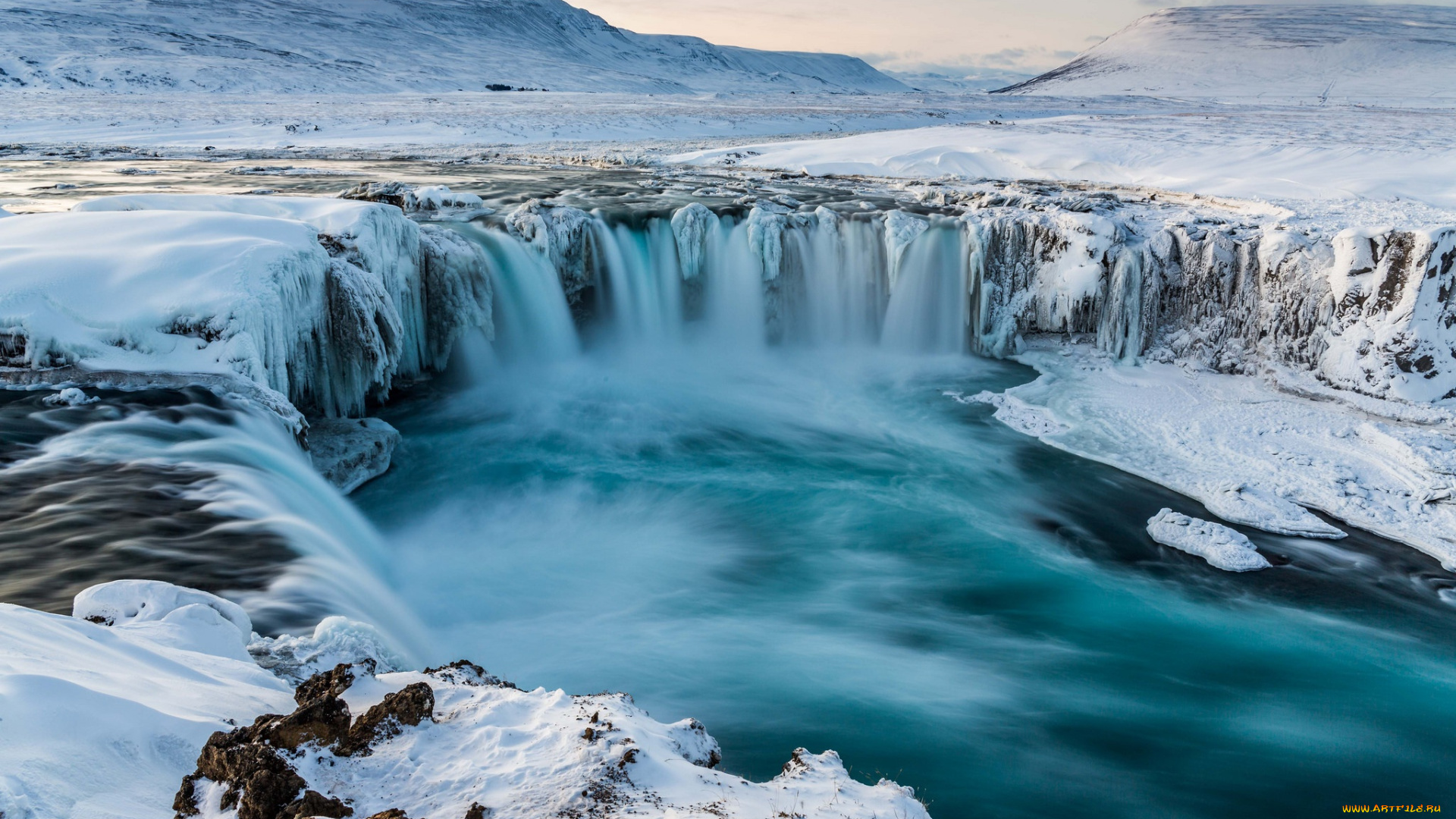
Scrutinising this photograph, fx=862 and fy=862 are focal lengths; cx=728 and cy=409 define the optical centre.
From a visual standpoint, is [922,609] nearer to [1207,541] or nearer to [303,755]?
[1207,541]

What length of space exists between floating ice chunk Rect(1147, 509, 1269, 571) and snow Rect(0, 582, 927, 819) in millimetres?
6154

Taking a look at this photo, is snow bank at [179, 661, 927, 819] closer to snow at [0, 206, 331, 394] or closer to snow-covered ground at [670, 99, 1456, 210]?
snow at [0, 206, 331, 394]

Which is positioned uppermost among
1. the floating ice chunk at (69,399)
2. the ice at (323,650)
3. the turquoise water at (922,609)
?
the floating ice chunk at (69,399)

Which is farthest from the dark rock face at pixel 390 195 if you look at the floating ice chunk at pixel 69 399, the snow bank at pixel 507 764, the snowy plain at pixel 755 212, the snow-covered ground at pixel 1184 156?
the snow-covered ground at pixel 1184 156

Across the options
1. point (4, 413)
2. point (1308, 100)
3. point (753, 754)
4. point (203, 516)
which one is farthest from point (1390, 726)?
point (1308, 100)

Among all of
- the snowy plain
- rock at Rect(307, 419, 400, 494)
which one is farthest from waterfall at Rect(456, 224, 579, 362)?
rock at Rect(307, 419, 400, 494)

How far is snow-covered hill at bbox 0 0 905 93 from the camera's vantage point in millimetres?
59594

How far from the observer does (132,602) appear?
4.10 metres

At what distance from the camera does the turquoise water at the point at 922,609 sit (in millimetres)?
5758

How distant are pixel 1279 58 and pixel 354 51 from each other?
275 feet

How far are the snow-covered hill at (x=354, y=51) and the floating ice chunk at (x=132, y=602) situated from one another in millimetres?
64038

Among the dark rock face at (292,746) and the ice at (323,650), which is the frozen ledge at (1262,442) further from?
the dark rock face at (292,746)

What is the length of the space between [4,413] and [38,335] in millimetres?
757

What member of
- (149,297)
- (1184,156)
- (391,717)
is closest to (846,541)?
(391,717)
